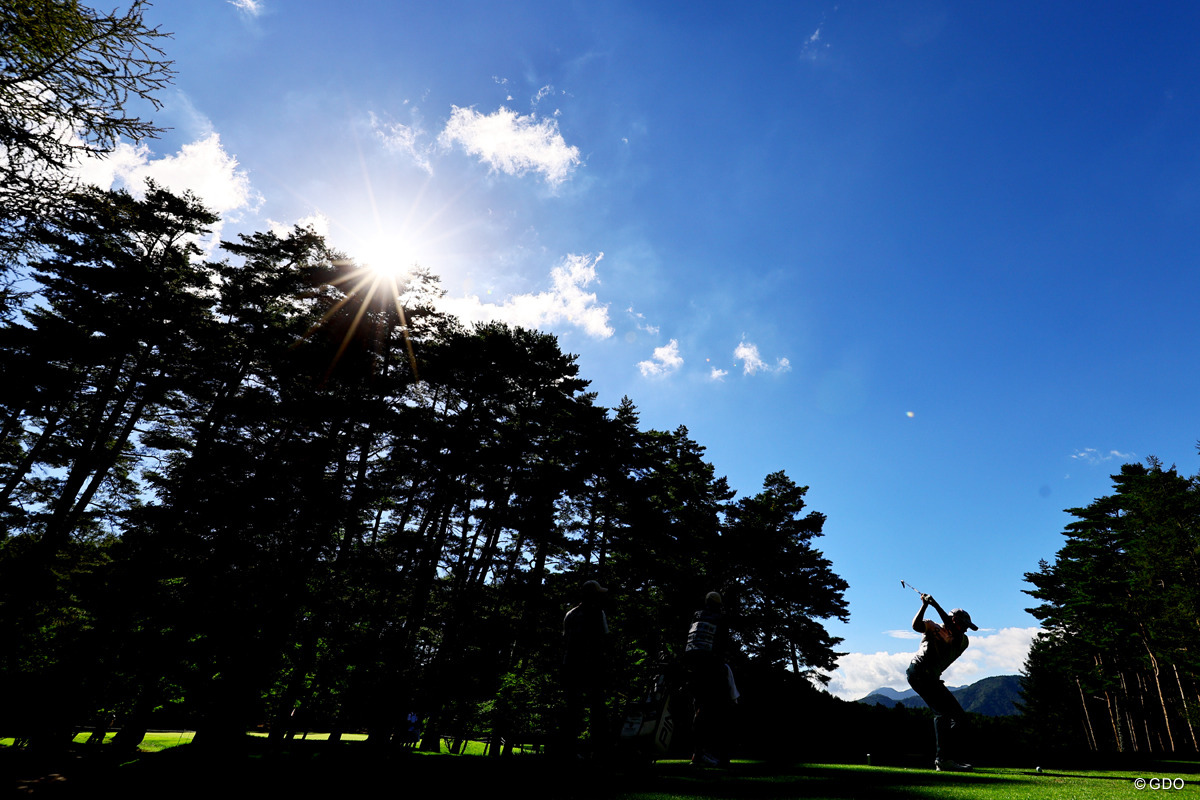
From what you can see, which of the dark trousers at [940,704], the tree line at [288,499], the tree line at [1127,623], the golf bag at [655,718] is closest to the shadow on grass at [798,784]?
the golf bag at [655,718]

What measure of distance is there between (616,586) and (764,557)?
13368 millimetres

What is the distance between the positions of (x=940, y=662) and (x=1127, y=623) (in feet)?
124

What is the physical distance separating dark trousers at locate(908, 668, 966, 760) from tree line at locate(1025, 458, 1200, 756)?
24.6m

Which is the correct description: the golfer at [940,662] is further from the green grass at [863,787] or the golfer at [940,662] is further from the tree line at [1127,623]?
the tree line at [1127,623]

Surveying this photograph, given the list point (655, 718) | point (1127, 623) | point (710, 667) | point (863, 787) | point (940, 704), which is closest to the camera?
point (863, 787)

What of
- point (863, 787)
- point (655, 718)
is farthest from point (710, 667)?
point (863, 787)

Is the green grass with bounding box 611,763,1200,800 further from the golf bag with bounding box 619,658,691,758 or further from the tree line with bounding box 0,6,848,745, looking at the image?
the tree line with bounding box 0,6,848,745

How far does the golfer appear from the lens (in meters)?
8.27

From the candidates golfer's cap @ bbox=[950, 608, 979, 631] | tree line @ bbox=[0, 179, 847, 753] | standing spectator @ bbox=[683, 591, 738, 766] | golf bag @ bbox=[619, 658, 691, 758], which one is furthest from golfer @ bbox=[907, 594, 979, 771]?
tree line @ bbox=[0, 179, 847, 753]

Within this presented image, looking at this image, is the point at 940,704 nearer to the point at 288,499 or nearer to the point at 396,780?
the point at 396,780

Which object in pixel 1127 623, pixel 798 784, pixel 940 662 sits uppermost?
pixel 1127 623

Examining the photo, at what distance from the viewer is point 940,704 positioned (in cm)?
823

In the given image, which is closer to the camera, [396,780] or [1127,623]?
[396,780]

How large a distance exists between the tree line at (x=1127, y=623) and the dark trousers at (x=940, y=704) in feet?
80.7
